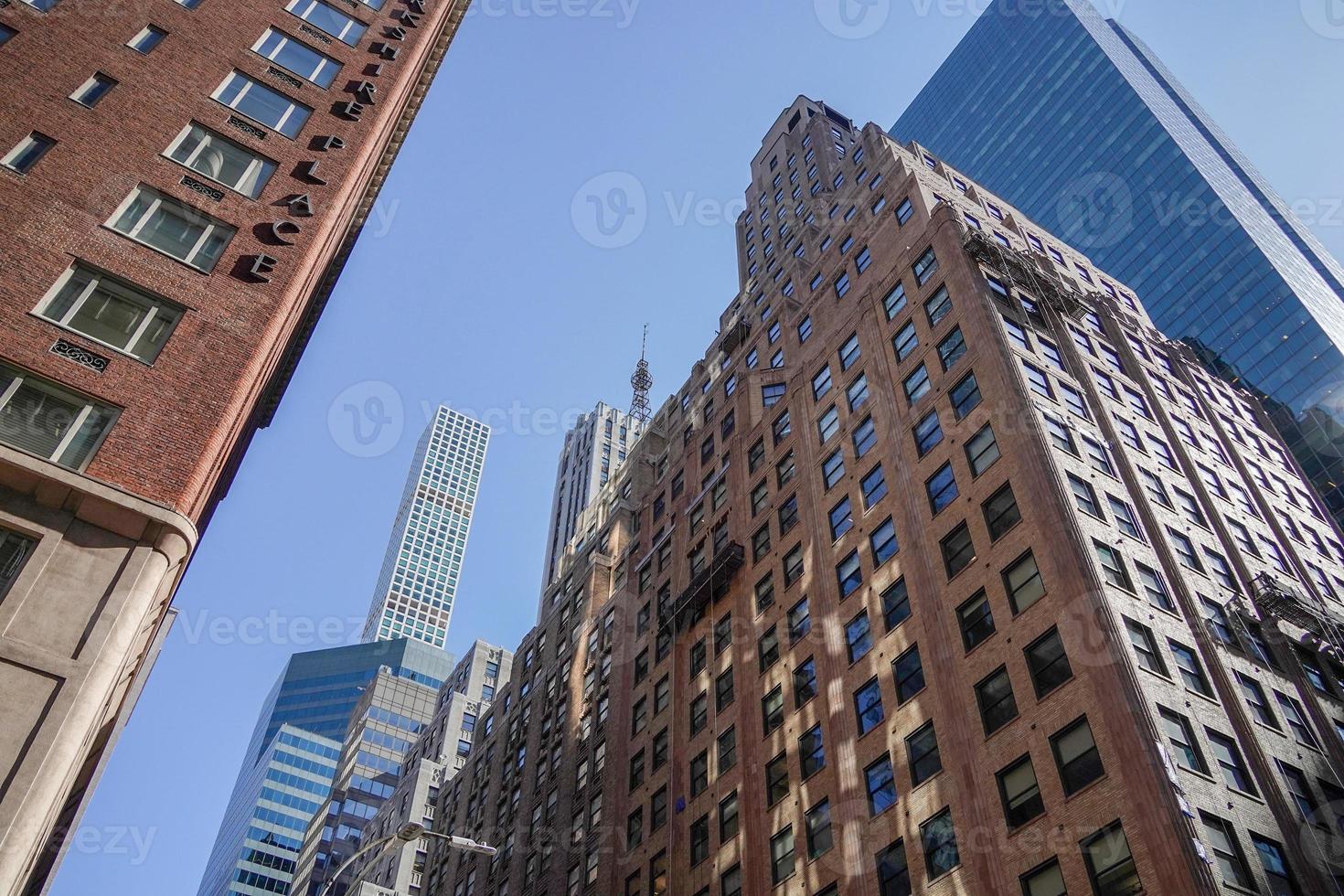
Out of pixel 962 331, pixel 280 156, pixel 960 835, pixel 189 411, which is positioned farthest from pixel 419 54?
pixel 960 835

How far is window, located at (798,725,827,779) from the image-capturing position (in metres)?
41.0

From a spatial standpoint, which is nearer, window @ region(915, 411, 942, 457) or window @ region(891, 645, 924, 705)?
window @ region(891, 645, 924, 705)

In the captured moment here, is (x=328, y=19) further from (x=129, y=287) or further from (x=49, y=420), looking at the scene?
(x=49, y=420)

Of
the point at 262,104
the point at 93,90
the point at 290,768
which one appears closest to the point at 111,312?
the point at 93,90

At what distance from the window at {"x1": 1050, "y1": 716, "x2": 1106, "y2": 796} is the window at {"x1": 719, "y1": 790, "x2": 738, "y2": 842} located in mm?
16872

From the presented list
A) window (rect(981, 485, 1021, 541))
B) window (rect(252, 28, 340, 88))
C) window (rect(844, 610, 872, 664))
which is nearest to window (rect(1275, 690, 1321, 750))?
window (rect(981, 485, 1021, 541))

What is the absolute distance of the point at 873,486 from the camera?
46125mm

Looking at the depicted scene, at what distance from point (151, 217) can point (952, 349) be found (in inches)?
1243

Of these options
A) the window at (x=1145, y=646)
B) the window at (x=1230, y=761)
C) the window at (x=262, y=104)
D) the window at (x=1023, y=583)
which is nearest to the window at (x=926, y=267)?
the window at (x=1023, y=583)

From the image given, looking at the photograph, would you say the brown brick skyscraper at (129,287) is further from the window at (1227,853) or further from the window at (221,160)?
the window at (1227,853)

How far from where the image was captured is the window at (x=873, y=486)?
45.4 meters

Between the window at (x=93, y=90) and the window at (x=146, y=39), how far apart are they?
73.5 inches

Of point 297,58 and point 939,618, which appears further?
point 939,618

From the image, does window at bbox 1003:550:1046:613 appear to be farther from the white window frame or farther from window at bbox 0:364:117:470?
window at bbox 0:364:117:470
